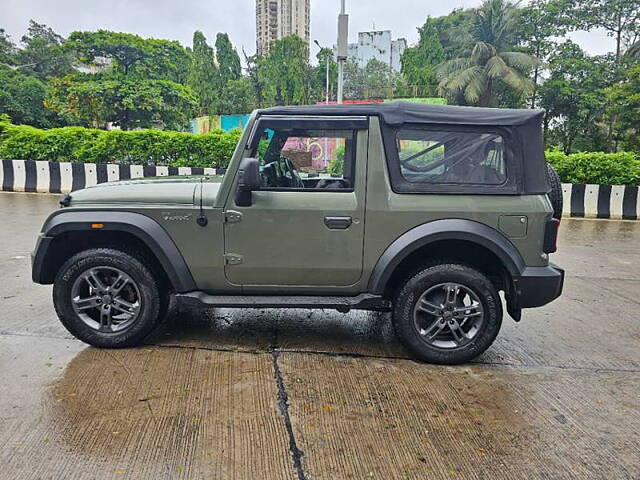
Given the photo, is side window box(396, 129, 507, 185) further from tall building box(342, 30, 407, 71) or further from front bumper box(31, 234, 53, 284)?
tall building box(342, 30, 407, 71)

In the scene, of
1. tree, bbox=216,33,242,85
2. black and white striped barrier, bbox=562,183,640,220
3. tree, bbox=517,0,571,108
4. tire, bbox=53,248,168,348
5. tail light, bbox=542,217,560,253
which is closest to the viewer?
tail light, bbox=542,217,560,253

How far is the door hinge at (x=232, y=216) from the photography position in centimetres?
387

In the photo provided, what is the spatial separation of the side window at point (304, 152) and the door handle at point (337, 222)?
231 millimetres

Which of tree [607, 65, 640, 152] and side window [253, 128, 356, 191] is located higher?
tree [607, 65, 640, 152]

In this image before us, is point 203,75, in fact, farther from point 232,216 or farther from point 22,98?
point 232,216

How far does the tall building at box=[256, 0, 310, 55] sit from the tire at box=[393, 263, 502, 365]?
85.7 metres

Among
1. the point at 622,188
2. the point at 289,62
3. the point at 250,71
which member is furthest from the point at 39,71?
the point at 622,188

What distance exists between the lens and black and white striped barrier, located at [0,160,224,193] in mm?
13617

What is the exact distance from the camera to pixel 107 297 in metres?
3.99

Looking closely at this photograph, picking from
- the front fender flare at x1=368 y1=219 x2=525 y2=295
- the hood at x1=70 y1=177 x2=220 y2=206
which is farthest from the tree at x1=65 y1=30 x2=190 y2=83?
A: the front fender flare at x1=368 y1=219 x2=525 y2=295

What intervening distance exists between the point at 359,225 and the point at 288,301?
2.55ft

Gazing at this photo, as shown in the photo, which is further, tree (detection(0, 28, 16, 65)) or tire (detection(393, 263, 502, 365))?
tree (detection(0, 28, 16, 65))

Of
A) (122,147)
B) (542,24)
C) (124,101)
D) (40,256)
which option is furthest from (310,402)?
(542,24)

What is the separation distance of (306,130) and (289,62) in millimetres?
46835
